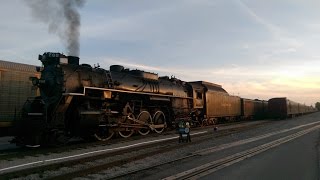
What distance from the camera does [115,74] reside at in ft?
57.7

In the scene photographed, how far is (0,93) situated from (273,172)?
41.1 ft

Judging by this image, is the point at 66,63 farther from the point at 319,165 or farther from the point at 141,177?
the point at 319,165

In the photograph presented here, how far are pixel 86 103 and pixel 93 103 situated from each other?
623 mm

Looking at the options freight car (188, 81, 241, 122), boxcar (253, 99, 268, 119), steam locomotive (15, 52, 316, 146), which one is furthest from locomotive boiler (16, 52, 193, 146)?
boxcar (253, 99, 268, 119)

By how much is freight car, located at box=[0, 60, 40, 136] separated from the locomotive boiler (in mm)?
1874

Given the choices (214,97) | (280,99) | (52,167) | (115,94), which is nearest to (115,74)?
(115,94)

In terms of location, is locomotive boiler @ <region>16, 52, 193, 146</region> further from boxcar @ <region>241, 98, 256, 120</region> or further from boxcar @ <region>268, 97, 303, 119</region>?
boxcar @ <region>268, 97, 303, 119</region>

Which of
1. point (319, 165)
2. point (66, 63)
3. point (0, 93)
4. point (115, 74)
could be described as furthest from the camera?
point (115, 74)

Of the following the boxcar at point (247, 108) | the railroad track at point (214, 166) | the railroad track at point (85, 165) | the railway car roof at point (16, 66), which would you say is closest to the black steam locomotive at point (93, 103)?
the railway car roof at point (16, 66)

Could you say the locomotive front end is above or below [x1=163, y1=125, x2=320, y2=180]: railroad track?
above

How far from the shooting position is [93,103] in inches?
623

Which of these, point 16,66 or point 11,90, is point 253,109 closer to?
point 16,66

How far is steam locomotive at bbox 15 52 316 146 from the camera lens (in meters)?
13.8

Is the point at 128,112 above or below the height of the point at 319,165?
above
